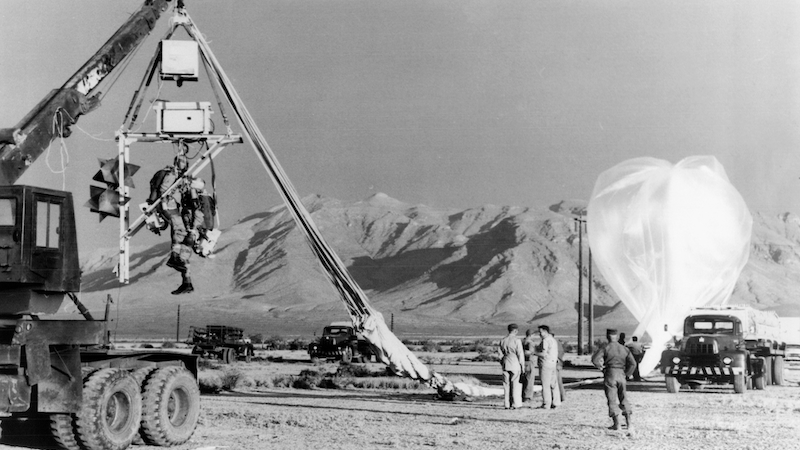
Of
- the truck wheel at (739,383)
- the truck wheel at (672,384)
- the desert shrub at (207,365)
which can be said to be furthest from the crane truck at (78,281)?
the desert shrub at (207,365)

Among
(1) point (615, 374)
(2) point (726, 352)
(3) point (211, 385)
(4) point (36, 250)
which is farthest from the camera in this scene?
(3) point (211, 385)

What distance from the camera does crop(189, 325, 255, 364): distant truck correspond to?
48.9 metres

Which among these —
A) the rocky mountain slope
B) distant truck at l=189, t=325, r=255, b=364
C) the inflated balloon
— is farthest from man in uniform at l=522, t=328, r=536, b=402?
the rocky mountain slope

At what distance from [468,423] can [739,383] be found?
1201 centimetres

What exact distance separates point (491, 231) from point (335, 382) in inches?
6433

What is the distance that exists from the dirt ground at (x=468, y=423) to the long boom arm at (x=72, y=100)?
4047 millimetres

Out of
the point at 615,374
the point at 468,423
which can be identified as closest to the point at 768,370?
the point at 468,423

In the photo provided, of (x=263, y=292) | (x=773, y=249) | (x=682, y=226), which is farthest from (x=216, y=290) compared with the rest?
(x=682, y=226)

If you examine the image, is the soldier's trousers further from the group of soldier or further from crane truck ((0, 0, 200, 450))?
crane truck ((0, 0, 200, 450))

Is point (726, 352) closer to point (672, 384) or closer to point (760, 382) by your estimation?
point (672, 384)

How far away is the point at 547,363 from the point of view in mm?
22906

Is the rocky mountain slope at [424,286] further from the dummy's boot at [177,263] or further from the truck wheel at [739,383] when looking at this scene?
the dummy's boot at [177,263]

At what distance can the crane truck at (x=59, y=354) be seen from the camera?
531 inches

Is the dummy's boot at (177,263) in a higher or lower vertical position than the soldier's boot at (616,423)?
higher
